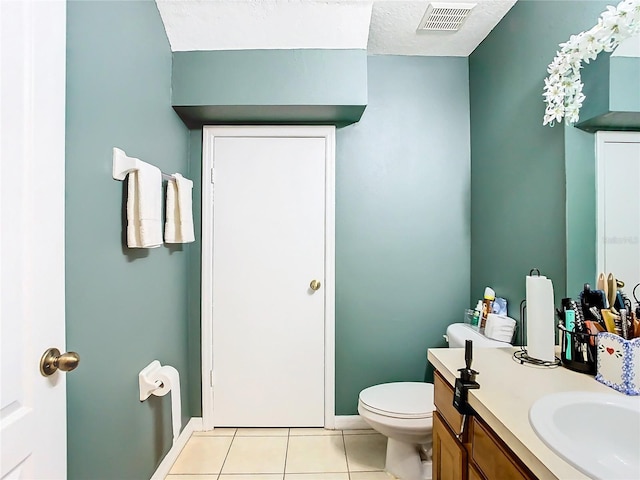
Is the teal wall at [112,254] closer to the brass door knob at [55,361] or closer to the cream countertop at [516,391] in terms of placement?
the brass door knob at [55,361]

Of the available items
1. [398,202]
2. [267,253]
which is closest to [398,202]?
[398,202]

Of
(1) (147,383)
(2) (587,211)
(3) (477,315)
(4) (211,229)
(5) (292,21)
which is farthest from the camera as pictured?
(4) (211,229)

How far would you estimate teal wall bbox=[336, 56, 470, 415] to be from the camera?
7.82 ft

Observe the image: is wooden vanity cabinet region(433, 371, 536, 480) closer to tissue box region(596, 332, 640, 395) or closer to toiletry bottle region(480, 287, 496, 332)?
tissue box region(596, 332, 640, 395)

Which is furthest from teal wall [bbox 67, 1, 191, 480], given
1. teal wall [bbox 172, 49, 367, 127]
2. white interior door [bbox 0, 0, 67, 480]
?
white interior door [bbox 0, 0, 67, 480]

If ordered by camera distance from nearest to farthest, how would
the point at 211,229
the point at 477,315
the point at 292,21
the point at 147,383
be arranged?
the point at 147,383
the point at 292,21
the point at 477,315
the point at 211,229

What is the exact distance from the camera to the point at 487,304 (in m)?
2.01

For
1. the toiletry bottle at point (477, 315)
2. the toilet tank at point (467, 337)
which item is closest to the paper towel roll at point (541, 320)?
the toilet tank at point (467, 337)

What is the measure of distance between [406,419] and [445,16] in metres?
2.04

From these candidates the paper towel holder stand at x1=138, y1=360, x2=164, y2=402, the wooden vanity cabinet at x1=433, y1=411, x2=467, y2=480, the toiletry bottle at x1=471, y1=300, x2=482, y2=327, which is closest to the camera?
the wooden vanity cabinet at x1=433, y1=411, x2=467, y2=480

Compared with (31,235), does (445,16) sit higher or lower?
higher

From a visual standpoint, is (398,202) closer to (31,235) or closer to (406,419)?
(406,419)

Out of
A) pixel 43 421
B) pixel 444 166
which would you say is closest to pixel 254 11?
pixel 444 166

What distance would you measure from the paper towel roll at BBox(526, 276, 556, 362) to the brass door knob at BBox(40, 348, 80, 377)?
1.39m
